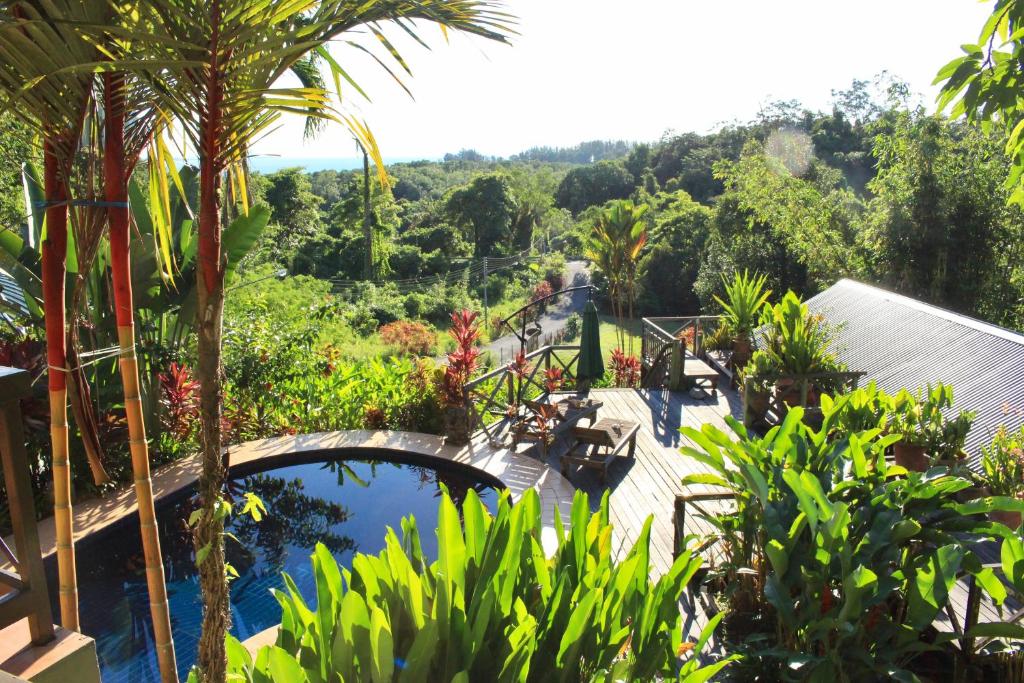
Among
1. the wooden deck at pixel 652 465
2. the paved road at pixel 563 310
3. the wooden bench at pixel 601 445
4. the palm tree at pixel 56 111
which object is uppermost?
the palm tree at pixel 56 111

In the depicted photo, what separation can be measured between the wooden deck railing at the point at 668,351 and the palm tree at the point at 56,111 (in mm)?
7456

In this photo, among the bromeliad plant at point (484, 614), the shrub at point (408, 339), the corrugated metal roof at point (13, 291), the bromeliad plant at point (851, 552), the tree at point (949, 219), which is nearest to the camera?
the bromeliad plant at point (484, 614)

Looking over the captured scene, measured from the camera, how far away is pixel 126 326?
1938 mm

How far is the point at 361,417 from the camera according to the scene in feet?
24.6

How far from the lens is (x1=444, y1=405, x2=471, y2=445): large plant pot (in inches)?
264

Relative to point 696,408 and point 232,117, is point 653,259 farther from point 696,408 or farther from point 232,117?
point 232,117

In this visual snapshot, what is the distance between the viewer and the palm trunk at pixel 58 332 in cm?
197

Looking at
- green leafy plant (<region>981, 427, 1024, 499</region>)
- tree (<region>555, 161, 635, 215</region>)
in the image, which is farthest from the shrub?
tree (<region>555, 161, 635, 215</region>)

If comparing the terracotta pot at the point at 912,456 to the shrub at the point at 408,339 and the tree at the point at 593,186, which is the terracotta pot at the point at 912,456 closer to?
the shrub at the point at 408,339

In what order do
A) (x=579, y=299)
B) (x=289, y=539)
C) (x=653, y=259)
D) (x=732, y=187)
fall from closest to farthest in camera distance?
(x=289, y=539)
(x=732, y=187)
(x=653, y=259)
(x=579, y=299)

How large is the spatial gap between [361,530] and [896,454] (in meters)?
4.32

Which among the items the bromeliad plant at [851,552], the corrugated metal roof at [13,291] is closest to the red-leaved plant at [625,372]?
the bromeliad plant at [851,552]

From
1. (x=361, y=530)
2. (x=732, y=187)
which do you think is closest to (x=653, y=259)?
(x=732, y=187)

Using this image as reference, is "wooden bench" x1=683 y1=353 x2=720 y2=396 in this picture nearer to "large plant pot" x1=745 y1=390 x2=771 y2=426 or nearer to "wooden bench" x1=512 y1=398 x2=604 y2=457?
"large plant pot" x1=745 y1=390 x2=771 y2=426
